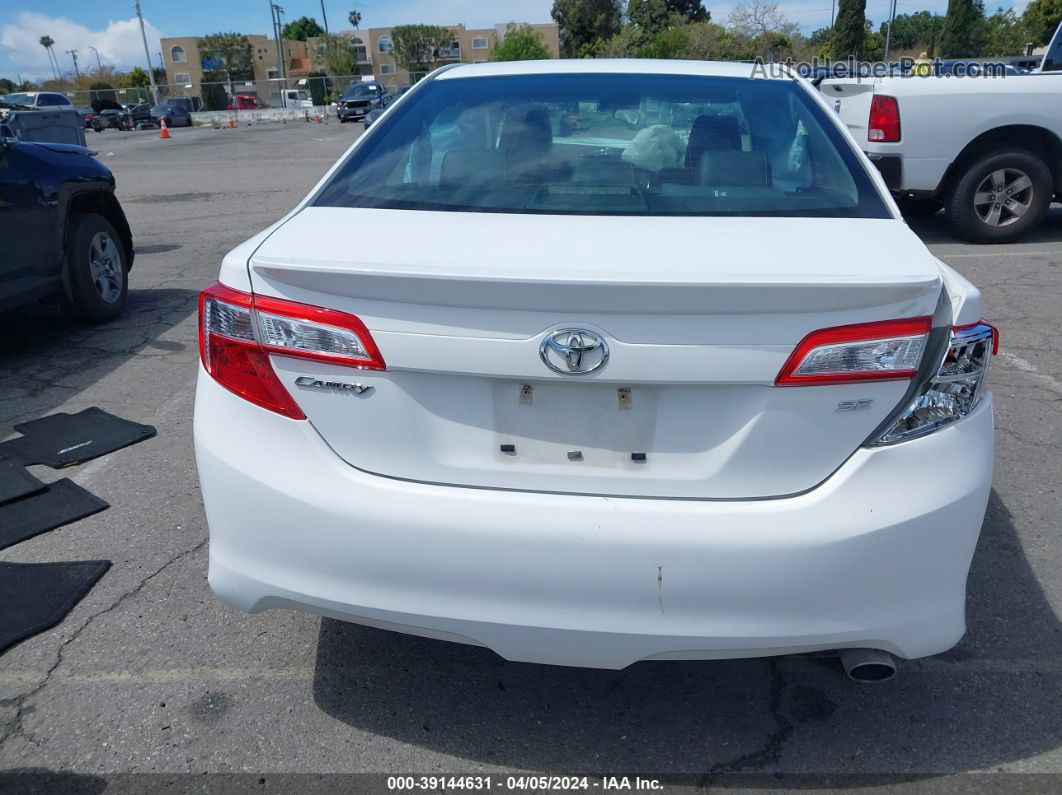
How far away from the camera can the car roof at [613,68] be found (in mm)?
3184

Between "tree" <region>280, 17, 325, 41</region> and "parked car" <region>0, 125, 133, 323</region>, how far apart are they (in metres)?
133

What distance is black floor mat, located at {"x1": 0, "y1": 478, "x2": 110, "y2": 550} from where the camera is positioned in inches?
139

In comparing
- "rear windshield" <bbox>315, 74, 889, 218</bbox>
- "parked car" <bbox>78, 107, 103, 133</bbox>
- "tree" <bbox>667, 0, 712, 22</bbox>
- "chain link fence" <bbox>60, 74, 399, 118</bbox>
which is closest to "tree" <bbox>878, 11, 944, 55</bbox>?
"tree" <bbox>667, 0, 712, 22</bbox>

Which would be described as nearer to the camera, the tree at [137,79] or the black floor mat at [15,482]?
the black floor mat at [15,482]

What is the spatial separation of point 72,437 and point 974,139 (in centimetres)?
768

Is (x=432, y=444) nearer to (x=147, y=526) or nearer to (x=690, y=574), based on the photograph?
(x=690, y=574)

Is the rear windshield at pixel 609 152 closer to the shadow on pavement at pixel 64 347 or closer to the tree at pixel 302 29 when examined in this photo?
the shadow on pavement at pixel 64 347

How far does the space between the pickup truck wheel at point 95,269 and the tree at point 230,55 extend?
107274 millimetres

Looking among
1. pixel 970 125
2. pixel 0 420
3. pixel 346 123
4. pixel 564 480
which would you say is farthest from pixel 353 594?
pixel 346 123

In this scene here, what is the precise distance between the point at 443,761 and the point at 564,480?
897mm

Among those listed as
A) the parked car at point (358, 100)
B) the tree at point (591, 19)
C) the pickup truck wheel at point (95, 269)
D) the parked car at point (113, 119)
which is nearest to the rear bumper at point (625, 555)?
the pickup truck wheel at point (95, 269)

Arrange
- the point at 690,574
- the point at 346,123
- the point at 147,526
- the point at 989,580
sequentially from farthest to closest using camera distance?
1. the point at 346,123
2. the point at 147,526
3. the point at 989,580
4. the point at 690,574

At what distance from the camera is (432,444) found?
6.70 feet

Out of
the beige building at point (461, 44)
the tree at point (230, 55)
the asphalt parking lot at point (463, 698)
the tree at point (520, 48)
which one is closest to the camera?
the asphalt parking lot at point (463, 698)
